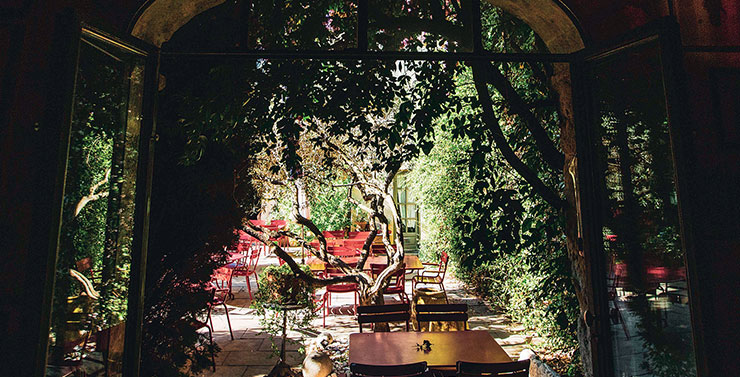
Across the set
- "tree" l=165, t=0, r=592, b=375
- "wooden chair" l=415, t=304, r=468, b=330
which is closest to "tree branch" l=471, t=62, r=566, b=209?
"tree" l=165, t=0, r=592, b=375

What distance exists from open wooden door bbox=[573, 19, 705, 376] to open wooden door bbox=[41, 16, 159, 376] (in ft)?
8.24

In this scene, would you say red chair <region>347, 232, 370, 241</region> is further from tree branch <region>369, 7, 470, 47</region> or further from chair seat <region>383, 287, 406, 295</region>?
tree branch <region>369, 7, 470, 47</region>

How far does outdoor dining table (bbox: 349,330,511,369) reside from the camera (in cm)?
318

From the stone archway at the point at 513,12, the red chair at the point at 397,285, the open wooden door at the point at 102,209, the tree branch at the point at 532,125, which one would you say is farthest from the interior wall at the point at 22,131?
the red chair at the point at 397,285

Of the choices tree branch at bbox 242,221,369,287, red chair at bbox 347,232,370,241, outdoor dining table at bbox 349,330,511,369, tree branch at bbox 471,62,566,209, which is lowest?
outdoor dining table at bbox 349,330,511,369

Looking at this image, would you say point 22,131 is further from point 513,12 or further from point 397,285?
point 397,285

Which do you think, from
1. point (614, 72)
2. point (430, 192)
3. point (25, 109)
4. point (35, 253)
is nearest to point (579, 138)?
point (614, 72)

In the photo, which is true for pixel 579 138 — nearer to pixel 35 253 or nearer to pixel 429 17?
pixel 429 17

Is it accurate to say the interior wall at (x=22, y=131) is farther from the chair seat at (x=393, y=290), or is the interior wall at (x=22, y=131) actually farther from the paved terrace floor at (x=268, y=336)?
the chair seat at (x=393, y=290)

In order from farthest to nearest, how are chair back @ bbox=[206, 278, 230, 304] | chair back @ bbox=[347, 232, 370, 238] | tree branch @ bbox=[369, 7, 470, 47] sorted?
1. chair back @ bbox=[347, 232, 370, 238]
2. chair back @ bbox=[206, 278, 230, 304]
3. tree branch @ bbox=[369, 7, 470, 47]

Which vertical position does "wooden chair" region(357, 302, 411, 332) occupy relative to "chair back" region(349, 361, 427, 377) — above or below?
above

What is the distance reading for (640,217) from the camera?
6.51 feet

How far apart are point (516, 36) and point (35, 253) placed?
175 inches

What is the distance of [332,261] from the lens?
5.83 m
